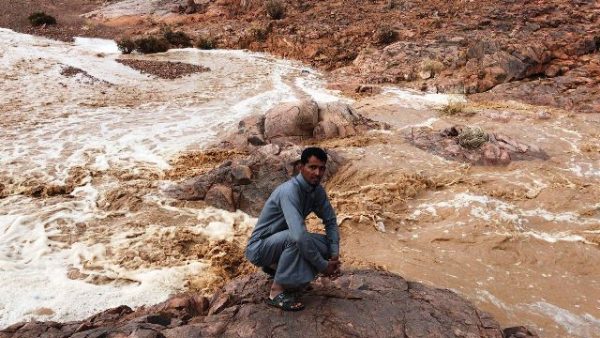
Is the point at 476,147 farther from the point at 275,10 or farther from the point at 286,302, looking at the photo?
the point at 275,10

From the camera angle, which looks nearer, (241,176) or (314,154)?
(314,154)

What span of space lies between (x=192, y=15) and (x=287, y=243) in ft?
91.1

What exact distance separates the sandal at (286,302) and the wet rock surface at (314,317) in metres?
0.06

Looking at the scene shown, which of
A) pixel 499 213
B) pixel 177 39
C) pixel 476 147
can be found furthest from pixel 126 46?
pixel 499 213

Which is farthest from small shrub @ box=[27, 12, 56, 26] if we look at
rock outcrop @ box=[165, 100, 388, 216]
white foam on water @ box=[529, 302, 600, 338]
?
white foam on water @ box=[529, 302, 600, 338]

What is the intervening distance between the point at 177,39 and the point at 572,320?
75.3ft

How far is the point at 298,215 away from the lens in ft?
11.5

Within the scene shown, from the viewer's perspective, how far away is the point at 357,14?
2464 centimetres

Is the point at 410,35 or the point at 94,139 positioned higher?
the point at 410,35

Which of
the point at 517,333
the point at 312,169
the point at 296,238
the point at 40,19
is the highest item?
the point at 40,19

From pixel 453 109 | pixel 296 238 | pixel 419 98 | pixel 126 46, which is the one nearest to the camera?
pixel 296 238

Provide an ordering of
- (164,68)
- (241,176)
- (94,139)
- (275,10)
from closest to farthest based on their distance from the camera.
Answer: (241,176) → (94,139) → (164,68) → (275,10)

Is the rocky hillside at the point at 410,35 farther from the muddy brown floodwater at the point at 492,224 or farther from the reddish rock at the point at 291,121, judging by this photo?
the reddish rock at the point at 291,121

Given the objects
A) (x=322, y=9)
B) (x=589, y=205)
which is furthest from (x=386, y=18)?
(x=589, y=205)
